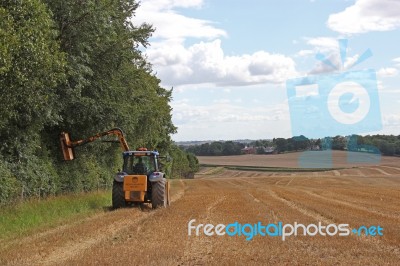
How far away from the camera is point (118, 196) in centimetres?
1894

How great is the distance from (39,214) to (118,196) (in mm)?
3412

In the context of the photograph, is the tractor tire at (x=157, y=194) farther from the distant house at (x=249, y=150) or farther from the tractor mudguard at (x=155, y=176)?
the distant house at (x=249, y=150)

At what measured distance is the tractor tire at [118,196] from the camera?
18938 mm

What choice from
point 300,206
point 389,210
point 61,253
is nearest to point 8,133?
point 61,253

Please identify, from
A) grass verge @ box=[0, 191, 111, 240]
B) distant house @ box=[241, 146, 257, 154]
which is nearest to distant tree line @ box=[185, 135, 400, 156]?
distant house @ box=[241, 146, 257, 154]

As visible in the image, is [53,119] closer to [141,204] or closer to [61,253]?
[141,204]

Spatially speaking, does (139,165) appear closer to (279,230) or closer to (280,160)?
(279,230)

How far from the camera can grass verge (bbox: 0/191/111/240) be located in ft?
45.1

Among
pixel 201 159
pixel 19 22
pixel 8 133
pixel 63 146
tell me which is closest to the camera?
pixel 19 22

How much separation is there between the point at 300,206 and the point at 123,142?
7.76 metres

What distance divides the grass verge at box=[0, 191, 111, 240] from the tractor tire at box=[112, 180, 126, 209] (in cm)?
112

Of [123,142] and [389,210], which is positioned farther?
[123,142]

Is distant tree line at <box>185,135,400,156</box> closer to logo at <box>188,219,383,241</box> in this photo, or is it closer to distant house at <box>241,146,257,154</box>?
distant house at <box>241,146,257,154</box>

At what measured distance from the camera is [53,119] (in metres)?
20.1
